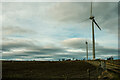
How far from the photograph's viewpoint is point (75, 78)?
1711 cm

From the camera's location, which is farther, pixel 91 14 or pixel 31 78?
pixel 91 14

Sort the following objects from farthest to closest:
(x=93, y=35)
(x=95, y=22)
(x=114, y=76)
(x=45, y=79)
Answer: (x=95, y=22)
(x=93, y=35)
(x=45, y=79)
(x=114, y=76)

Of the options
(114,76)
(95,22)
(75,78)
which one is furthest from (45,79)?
(95,22)

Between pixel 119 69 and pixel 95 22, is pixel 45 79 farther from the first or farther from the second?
pixel 95 22

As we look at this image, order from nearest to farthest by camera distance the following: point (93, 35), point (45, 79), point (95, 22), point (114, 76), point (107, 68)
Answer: point (114, 76) → point (45, 79) → point (107, 68) → point (93, 35) → point (95, 22)

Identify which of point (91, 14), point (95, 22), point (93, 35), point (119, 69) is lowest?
point (119, 69)

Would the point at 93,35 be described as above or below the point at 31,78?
above

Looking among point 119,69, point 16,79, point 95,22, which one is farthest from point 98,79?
point 95,22

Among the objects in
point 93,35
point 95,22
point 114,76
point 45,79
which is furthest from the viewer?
point 95,22

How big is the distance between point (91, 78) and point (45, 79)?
557cm

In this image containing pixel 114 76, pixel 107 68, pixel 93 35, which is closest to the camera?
pixel 114 76

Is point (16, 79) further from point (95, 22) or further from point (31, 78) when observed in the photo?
point (95, 22)

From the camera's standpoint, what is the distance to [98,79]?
16.7m

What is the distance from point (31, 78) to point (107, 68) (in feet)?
32.7
